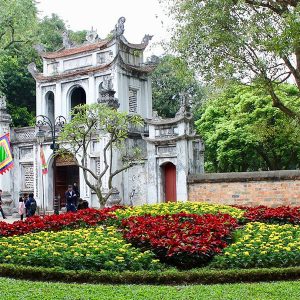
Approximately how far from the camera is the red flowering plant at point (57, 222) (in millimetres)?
13102

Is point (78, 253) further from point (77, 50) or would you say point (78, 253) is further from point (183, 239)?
point (77, 50)

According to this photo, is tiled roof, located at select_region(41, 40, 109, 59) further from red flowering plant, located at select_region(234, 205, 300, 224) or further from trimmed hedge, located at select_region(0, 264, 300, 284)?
trimmed hedge, located at select_region(0, 264, 300, 284)

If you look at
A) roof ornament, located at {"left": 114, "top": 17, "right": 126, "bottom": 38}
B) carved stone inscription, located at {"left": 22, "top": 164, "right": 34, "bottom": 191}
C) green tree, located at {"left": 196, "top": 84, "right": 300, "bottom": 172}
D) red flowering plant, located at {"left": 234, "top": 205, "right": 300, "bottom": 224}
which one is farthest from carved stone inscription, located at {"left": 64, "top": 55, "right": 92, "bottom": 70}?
red flowering plant, located at {"left": 234, "top": 205, "right": 300, "bottom": 224}

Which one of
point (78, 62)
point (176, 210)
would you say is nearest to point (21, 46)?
point (78, 62)

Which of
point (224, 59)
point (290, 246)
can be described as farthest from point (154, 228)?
point (224, 59)

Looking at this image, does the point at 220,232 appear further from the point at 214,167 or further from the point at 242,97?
the point at 214,167

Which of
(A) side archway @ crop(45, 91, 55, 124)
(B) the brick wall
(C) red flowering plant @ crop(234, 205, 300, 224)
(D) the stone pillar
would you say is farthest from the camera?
(A) side archway @ crop(45, 91, 55, 124)

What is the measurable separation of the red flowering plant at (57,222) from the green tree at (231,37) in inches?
234

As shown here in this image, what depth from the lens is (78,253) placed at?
9633mm

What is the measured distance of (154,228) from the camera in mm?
11359

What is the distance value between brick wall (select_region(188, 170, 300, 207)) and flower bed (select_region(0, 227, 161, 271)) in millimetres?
10647

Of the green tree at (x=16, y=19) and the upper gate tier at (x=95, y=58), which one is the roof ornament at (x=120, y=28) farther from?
the green tree at (x=16, y=19)

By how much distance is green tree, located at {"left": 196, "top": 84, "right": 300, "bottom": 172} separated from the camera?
98.8 feet

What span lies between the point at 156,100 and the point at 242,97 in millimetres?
12828
